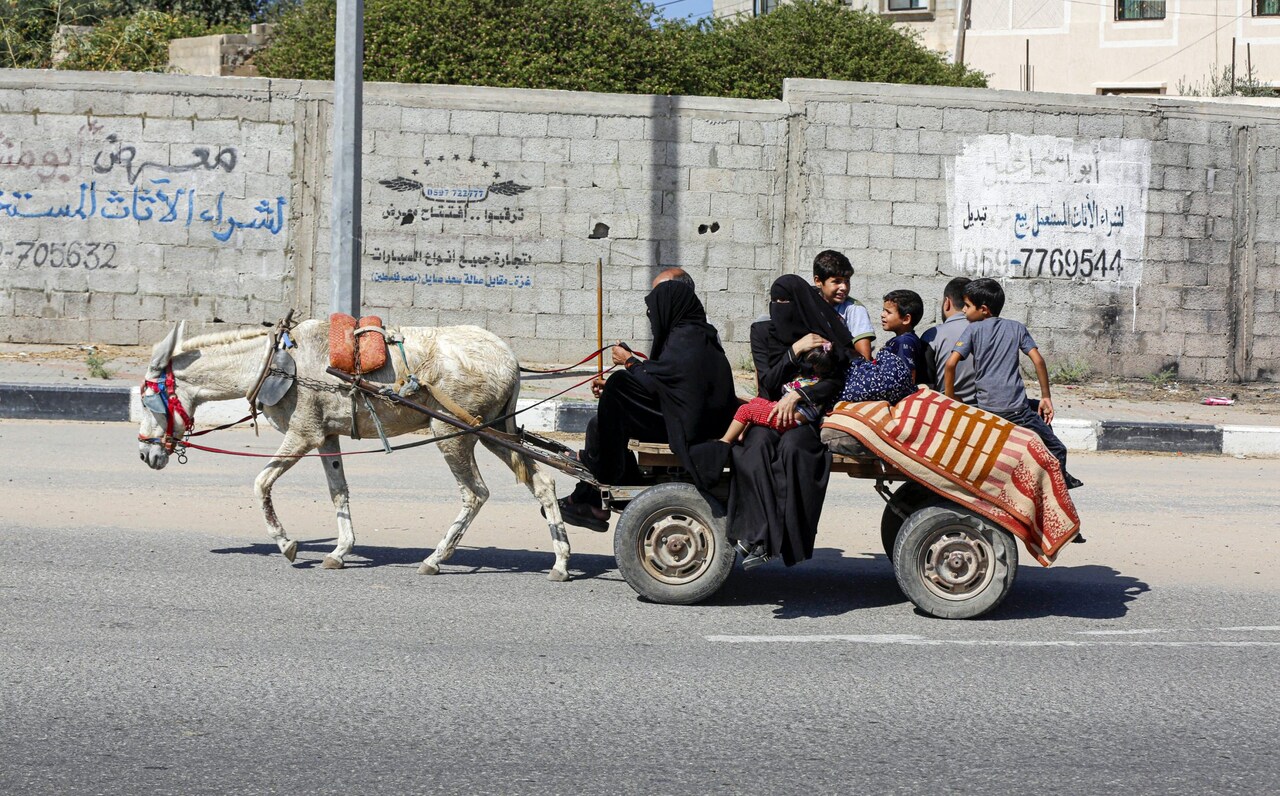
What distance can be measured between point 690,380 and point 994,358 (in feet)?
5.90

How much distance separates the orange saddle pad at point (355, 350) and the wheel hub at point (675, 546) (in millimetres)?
1709

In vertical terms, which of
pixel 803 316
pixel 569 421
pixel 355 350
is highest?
pixel 803 316

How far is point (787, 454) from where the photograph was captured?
20.6 feet

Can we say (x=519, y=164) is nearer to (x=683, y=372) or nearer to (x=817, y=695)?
→ (x=683, y=372)

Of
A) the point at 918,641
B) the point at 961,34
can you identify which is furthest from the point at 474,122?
the point at 961,34

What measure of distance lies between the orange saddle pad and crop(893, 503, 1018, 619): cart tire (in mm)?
2786

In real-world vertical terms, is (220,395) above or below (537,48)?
below

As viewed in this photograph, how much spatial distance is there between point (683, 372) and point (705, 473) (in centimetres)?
51

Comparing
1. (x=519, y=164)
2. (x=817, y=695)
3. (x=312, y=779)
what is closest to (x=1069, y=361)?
(x=519, y=164)

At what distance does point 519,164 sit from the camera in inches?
598

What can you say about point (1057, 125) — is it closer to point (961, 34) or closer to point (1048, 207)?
point (1048, 207)

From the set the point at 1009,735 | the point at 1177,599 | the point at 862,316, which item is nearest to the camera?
the point at 1009,735

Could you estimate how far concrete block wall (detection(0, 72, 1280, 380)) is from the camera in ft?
49.3

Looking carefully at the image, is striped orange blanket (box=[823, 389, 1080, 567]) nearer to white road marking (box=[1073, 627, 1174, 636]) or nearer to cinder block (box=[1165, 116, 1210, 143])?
white road marking (box=[1073, 627, 1174, 636])
